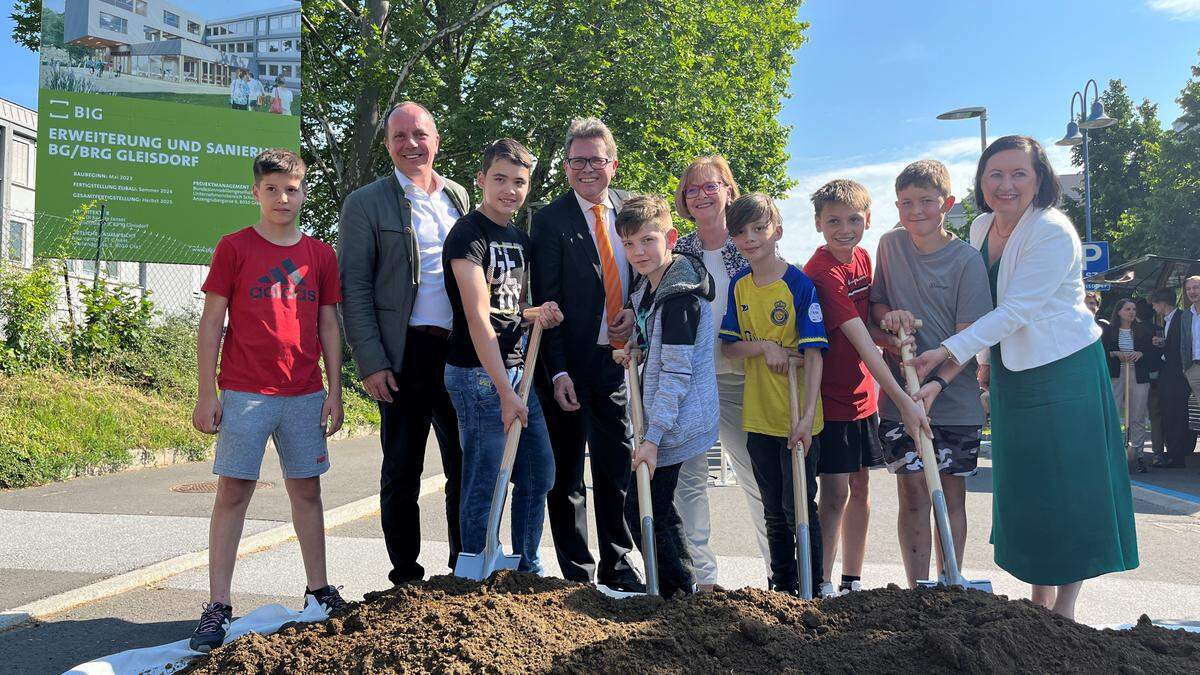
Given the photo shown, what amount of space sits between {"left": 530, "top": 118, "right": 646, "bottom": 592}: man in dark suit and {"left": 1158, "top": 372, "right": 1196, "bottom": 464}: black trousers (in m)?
9.55

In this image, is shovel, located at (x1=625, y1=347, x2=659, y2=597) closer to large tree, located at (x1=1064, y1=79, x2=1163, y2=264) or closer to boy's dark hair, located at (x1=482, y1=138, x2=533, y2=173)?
boy's dark hair, located at (x1=482, y1=138, x2=533, y2=173)

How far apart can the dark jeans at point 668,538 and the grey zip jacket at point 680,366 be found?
9cm

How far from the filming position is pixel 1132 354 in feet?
34.9

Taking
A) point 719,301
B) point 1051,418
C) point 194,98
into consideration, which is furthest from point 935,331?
point 194,98

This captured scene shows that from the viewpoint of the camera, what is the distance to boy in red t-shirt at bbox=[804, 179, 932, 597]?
4.01 m

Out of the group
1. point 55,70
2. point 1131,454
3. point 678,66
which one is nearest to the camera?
point 1131,454

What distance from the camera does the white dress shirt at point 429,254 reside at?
4.14 metres

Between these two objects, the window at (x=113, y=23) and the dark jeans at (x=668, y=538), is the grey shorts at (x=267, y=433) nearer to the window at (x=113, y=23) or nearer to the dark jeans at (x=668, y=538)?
the dark jeans at (x=668, y=538)

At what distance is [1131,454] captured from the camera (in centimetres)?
1059

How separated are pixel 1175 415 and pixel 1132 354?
1.07 meters

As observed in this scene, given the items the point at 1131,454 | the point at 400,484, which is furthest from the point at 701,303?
the point at 1131,454

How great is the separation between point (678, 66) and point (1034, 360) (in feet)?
53.8

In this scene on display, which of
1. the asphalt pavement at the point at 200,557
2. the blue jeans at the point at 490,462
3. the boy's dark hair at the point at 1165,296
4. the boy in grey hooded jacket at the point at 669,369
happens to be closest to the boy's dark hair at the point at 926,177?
the boy in grey hooded jacket at the point at 669,369

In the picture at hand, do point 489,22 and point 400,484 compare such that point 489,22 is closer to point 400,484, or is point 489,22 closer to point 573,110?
point 573,110
